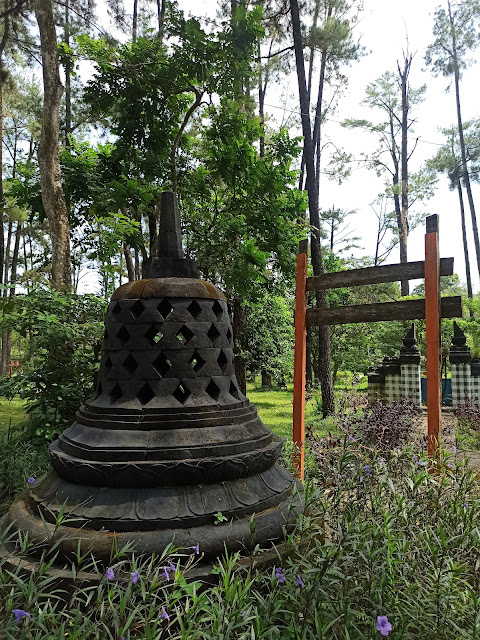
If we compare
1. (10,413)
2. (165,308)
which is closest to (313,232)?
(10,413)

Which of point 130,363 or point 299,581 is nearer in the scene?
point 299,581

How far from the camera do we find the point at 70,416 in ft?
18.2

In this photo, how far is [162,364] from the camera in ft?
8.36

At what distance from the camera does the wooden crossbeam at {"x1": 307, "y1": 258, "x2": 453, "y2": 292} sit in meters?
4.07

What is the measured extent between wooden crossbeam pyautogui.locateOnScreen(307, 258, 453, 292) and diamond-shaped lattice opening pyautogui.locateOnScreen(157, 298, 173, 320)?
95.0 inches

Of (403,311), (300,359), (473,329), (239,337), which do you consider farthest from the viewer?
(473,329)

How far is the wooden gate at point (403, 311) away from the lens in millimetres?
3826

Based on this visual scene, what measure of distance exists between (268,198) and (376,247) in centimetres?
1986

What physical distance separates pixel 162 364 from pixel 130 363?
7.4 inches

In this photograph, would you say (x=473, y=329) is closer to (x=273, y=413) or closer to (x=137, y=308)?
(x=273, y=413)

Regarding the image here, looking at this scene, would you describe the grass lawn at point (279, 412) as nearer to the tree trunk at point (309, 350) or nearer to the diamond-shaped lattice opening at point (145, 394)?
the tree trunk at point (309, 350)

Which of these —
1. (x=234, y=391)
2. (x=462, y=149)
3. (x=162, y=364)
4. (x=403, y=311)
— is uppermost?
(x=462, y=149)

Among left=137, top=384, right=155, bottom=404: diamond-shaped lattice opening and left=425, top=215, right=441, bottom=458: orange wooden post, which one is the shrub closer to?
left=425, top=215, right=441, bottom=458: orange wooden post

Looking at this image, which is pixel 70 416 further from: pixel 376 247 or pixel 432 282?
pixel 376 247
